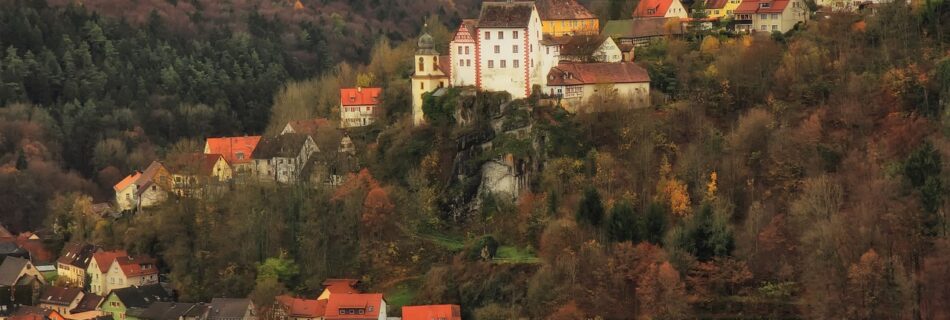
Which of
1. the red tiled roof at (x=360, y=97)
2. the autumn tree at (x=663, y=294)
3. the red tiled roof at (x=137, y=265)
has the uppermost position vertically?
the red tiled roof at (x=360, y=97)

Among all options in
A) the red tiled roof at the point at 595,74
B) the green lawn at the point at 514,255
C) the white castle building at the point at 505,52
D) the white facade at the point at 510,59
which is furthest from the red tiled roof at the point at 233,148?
the green lawn at the point at 514,255

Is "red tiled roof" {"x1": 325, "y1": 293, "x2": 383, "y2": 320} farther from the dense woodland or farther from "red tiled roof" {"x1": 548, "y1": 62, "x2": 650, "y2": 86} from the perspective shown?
"red tiled roof" {"x1": 548, "y1": 62, "x2": 650, "y2": 86}

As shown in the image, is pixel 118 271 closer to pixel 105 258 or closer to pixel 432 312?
pixel 105 258

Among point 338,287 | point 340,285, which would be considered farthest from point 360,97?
point 338,287

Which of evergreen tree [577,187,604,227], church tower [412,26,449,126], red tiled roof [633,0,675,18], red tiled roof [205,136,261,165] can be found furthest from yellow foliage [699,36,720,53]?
red tiled roof [205,136,261,165]

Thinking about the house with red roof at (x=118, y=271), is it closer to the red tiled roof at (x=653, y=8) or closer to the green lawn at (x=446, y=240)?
the green lawn at (x=446, y=240)
